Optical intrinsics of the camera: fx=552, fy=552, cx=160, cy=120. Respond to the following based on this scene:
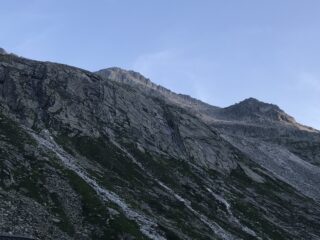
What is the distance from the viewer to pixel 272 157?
6024 inches

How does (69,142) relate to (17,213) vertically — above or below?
above

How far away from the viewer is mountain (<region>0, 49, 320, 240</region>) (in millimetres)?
60625

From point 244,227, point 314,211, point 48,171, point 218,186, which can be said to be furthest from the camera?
point 314,211

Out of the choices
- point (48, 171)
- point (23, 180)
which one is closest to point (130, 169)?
point (48, 171)

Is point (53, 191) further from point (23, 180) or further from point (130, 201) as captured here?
point (130, 201)

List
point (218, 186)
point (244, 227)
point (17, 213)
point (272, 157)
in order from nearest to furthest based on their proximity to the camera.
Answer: point (17, 213) → point (244, 227) → point (218, 186) → point (272, 157)

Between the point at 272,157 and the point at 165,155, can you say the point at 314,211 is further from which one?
the point at 272,157

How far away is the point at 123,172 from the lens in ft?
277

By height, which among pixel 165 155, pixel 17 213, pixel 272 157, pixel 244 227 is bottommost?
pixel 17 213

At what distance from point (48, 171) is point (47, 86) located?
145 ft

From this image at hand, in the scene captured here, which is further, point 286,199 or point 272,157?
point 272,157

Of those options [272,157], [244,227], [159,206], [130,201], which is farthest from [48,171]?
[272,157]

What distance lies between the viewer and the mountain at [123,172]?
60625mm

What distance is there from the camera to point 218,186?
101062 millimetres
